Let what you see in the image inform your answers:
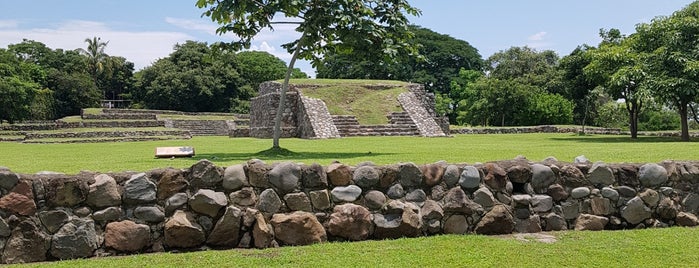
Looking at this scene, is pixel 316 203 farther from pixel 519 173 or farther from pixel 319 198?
pixel 519 173

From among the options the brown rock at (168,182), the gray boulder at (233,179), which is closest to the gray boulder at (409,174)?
the gray boulder at (233,179)

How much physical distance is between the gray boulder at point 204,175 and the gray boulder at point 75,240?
87cm

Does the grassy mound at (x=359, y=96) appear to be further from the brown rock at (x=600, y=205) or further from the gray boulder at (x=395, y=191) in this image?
the gray boulder at (x=395, y=191)

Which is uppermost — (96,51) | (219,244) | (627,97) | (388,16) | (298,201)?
(96,51)

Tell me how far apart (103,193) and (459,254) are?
294 centimetres

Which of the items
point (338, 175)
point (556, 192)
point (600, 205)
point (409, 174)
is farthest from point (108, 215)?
point (600, 205)

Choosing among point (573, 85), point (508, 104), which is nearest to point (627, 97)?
point (573, 85)

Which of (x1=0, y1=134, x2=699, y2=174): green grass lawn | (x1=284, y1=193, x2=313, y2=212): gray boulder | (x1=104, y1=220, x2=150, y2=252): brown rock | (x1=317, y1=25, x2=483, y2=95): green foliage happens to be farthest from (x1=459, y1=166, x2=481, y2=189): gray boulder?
(x1=317, y1=25, x2=483, y2=95): green foliage

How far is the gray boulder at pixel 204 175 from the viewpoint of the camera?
506 cm

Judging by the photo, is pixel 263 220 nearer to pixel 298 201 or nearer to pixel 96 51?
pixel 298 201

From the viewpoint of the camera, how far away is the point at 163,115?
157ft

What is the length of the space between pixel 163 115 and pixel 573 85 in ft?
106

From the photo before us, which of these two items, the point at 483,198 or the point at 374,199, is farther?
the point at 483,198

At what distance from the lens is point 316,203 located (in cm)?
533
